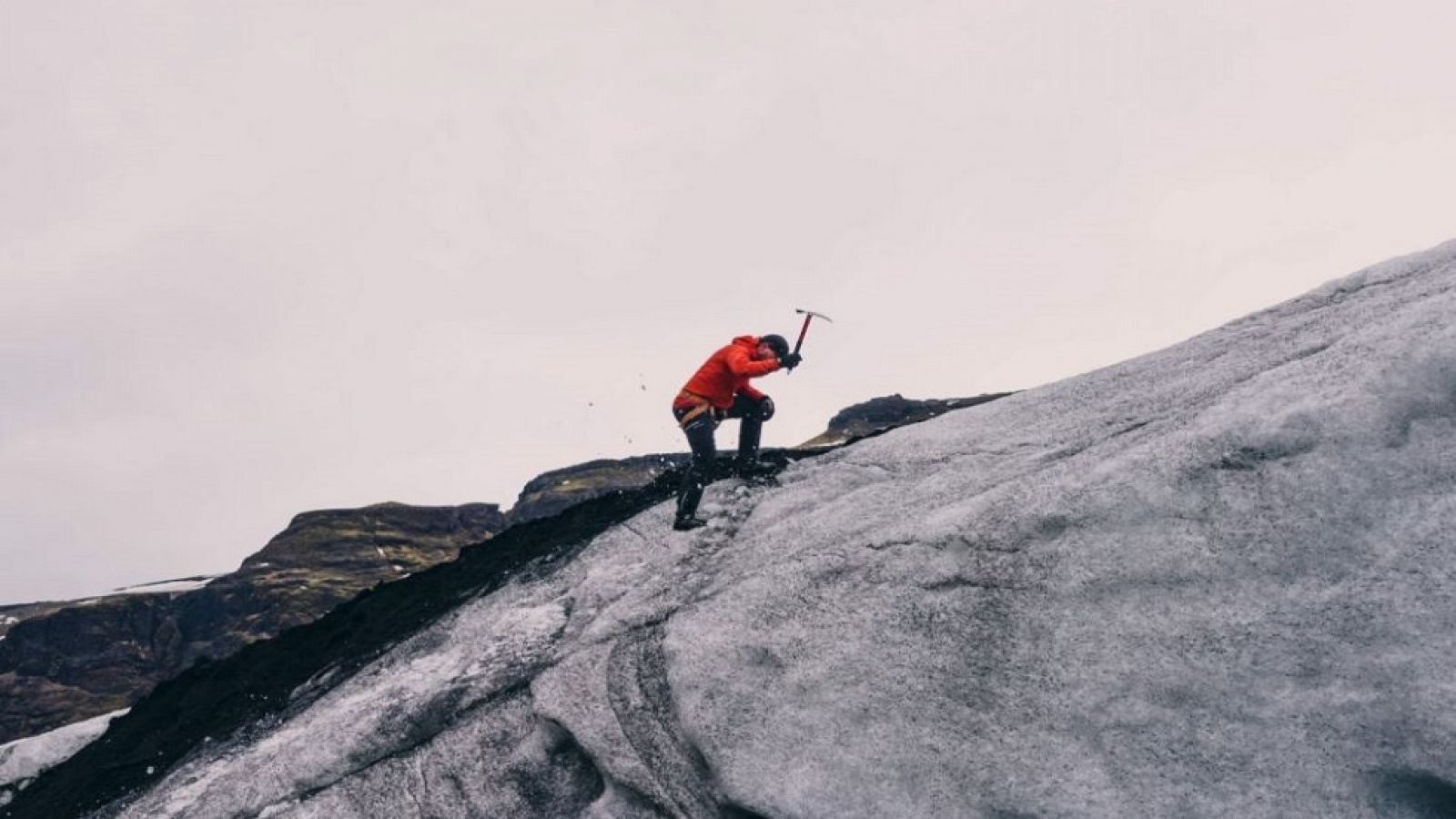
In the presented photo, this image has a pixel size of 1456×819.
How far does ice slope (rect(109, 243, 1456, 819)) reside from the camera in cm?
1094

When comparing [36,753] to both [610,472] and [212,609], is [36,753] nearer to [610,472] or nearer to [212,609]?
[212,609]

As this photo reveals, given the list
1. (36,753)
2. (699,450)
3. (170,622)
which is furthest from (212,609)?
(699,450)

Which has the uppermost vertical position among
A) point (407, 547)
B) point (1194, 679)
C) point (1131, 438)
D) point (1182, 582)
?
point (407, 547)

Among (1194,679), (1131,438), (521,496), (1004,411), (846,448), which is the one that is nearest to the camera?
(1194,679)

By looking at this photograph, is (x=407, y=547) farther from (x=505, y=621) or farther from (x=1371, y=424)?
(x=1371, y=424)

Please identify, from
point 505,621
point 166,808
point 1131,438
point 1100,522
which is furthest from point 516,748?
point 1131,438

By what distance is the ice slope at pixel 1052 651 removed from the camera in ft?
35.9

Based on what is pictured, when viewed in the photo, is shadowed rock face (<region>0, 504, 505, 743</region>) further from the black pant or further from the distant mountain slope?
the black pant

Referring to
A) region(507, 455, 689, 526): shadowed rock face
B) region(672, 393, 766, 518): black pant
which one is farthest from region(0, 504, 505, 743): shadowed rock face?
region(672, 393, 766, 518): black pant

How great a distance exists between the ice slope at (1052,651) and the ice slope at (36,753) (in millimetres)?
6095

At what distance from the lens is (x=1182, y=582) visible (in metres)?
11.9

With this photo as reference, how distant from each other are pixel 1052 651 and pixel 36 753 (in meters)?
22.1

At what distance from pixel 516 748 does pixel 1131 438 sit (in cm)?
1024

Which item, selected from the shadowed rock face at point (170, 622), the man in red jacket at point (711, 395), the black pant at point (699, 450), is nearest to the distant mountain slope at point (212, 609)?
the shadowed rock face at point (170, 622)
